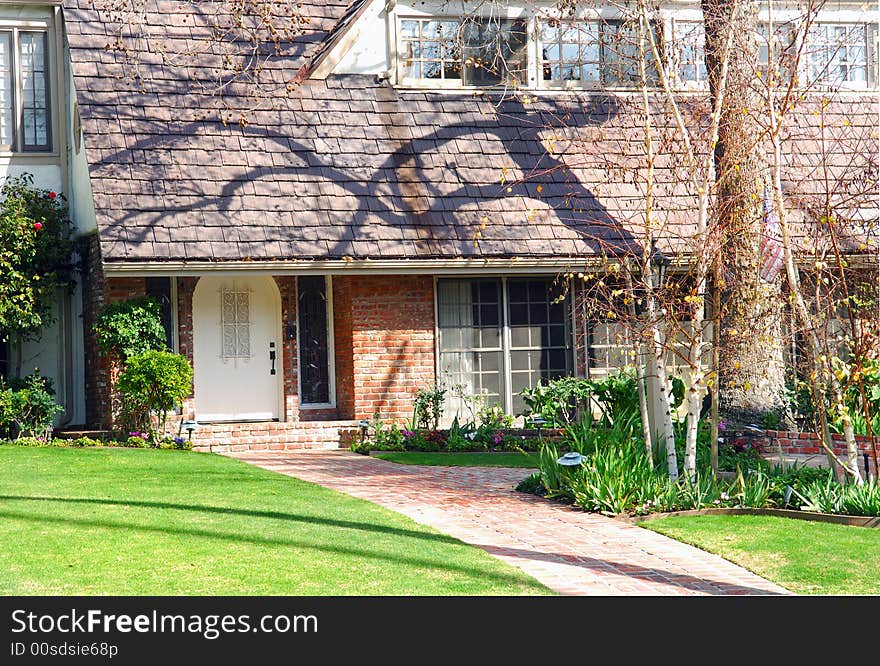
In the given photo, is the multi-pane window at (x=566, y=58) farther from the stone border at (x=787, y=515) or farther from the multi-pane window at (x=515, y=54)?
the stone border at (x=787, y=515)

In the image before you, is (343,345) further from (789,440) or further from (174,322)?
(789,440)

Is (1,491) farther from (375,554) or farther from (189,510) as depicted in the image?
(375,554)

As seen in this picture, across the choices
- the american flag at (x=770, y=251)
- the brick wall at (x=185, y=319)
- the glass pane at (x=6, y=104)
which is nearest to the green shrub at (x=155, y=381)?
the brick wall at (x=185, y=319)

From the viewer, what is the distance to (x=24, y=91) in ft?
56.5

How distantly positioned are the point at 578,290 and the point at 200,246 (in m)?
5.53

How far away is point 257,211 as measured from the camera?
51.1 feet

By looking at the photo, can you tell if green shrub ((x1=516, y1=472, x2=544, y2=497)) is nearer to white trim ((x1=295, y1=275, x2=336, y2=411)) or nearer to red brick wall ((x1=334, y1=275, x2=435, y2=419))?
red brick wall ((x1=334, y1=275, x2=435, y2=419))

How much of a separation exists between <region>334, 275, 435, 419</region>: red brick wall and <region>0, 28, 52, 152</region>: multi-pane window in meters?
5.23

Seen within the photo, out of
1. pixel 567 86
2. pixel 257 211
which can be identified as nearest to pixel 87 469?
pixel 257 211

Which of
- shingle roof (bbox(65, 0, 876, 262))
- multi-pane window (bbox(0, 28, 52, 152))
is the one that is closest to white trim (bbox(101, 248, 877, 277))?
shingle roof (bbox(65, 0, 876, 262))

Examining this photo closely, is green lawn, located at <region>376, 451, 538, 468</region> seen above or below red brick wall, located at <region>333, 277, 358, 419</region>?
below

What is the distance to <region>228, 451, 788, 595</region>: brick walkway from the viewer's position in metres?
7.73

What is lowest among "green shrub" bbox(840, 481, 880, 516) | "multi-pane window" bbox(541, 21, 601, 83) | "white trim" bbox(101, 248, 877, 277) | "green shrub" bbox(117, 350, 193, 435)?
"green shrub" bbox(840, 481, 880, 516)
